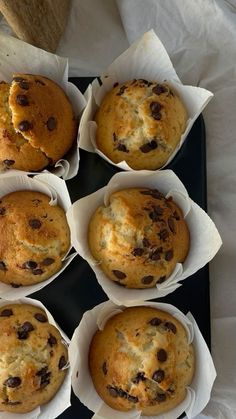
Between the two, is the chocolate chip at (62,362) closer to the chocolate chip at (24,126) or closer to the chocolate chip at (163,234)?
the chocolate chip at (163,234)

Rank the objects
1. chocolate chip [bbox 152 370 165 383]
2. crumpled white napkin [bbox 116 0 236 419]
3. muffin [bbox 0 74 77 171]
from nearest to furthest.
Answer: chocolate chip [bbox 152 370 165 383]
muffin [bbox 0 74 77 171]
crumpled white napkin [bbox 116 0 236 419]

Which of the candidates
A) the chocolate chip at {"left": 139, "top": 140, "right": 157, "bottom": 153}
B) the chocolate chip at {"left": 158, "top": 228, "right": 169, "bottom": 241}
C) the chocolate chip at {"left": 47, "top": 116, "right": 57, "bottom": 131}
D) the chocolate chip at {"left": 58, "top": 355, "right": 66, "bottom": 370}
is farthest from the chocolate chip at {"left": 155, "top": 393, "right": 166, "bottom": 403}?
the chocolate chip at {"left": 47, "top": 116, "right": 57, "bottom": 131}

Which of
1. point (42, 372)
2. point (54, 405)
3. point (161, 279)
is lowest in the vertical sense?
point (54, 405)

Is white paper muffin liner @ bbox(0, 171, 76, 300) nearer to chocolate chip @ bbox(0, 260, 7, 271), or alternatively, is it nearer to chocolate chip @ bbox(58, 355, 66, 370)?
chocolate chip @ bbox(0, 260, 7, 271)

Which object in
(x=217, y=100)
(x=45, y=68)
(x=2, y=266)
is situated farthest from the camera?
(x=217, y=100)

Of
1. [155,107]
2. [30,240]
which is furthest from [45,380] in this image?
[155,107]

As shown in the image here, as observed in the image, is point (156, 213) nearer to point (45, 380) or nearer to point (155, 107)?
point (155, 107)

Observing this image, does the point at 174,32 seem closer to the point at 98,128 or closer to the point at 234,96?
the point at 234,96
